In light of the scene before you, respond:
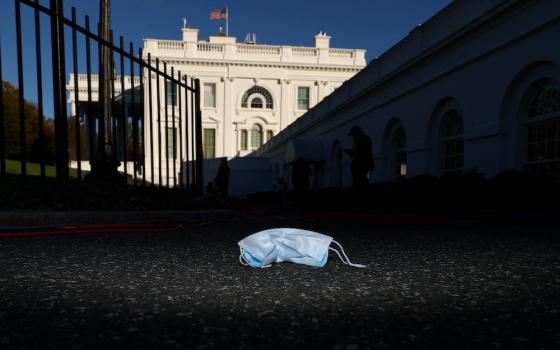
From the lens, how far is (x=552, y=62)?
695 centimetres

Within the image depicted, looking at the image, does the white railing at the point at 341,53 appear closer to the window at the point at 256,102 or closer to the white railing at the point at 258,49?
the white railing at the point at 258,49

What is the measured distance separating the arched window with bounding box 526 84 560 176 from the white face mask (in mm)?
6852

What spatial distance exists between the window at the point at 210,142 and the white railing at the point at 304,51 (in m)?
13.2

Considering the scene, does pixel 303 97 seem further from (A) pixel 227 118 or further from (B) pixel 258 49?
(A) pixel 227 118

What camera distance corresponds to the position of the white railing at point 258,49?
40.7 meters

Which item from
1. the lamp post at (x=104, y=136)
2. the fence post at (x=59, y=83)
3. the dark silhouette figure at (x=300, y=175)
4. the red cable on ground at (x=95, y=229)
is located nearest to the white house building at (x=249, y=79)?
the dark silhouette figure at (x=300, y=175)

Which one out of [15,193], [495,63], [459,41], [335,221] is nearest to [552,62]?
[495,63]

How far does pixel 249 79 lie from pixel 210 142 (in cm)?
843

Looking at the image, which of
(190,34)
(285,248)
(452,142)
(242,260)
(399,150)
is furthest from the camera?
(190,34)

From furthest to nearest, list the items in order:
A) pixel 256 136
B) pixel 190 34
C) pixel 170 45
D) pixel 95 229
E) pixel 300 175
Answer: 1. pixel 256 136
2. pixel 190 34
3. pixel 170 45
4. pixel 300 175
5. pixel 95 229

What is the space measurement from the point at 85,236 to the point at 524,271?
387 cm

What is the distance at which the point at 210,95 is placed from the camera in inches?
1622

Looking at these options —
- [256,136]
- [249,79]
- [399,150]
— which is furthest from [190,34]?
[399,150]

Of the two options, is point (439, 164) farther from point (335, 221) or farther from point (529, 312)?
point (529, 312)
